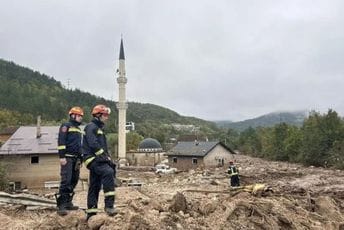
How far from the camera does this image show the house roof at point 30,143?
2619 cm

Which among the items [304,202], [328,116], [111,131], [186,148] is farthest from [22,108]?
[304,202]

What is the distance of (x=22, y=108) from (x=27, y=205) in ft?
378

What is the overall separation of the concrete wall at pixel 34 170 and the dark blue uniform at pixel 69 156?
62.2ft

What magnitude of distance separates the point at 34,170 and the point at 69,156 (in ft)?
65.8

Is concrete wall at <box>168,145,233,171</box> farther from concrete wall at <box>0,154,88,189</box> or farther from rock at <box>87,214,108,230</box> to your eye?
rock at <box>87,214,108,230</box>

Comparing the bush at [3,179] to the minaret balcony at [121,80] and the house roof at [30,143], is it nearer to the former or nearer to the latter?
the house roof at [30,143]

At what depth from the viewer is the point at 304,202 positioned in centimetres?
1224

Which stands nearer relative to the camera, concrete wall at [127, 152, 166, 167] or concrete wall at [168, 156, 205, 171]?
concrete wall at [168, 156, 205, 171]

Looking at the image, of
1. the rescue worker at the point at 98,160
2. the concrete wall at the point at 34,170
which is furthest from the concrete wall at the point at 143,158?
the rescue worker at the point at 98,160

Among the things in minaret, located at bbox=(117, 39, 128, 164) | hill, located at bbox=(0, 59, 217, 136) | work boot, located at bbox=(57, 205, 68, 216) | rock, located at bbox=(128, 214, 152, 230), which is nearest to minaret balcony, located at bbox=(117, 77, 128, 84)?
minaret, located at bbox=(117, 39, 128, 164)

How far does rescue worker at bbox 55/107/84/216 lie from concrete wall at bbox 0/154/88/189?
19.0 m

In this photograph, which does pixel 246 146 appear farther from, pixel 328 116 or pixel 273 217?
pixel 273 217

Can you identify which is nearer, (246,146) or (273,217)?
(273,217)

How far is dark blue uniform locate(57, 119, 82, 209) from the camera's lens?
7.85 m
